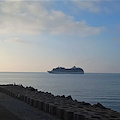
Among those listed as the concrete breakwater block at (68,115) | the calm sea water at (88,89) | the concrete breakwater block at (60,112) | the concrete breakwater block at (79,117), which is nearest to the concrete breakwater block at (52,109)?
the concrete breakwater block at (60,112)

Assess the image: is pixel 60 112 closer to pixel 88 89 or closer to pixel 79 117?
pixel 79 117

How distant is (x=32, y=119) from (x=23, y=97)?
724 centimetres

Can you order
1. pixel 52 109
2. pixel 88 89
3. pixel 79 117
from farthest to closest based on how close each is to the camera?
pixel 88 89 < pixel 52 109 < pixel 79 117

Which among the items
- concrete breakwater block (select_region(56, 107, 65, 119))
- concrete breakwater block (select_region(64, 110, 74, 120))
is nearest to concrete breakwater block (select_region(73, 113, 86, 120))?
concrete breakwater block (select_region(64, 110, 74, 120))

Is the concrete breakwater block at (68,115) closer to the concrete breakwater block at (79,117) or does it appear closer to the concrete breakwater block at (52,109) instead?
the concrete breakwater block at (79,117)

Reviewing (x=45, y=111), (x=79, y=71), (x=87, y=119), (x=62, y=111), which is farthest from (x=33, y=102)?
(x=79, y=71)

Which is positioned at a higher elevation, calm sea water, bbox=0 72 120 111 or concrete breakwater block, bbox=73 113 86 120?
concrete breakwater block, bbox=73 113 86 120

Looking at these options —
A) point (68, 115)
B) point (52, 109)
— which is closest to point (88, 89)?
point (52, 109)

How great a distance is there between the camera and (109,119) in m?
9.36

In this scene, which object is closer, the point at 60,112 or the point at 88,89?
the point at 60,112

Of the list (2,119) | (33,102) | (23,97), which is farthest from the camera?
(23,97)

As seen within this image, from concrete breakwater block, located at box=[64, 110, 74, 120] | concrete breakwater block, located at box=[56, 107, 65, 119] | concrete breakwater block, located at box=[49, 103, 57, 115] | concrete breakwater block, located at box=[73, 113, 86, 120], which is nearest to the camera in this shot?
concrete breakwater block, located at box=[73, 113, 86, 120]

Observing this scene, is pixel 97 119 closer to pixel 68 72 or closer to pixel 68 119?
pixel 68 119

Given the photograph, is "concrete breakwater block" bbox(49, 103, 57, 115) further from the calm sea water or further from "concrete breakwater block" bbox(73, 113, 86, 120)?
the calm sea water
